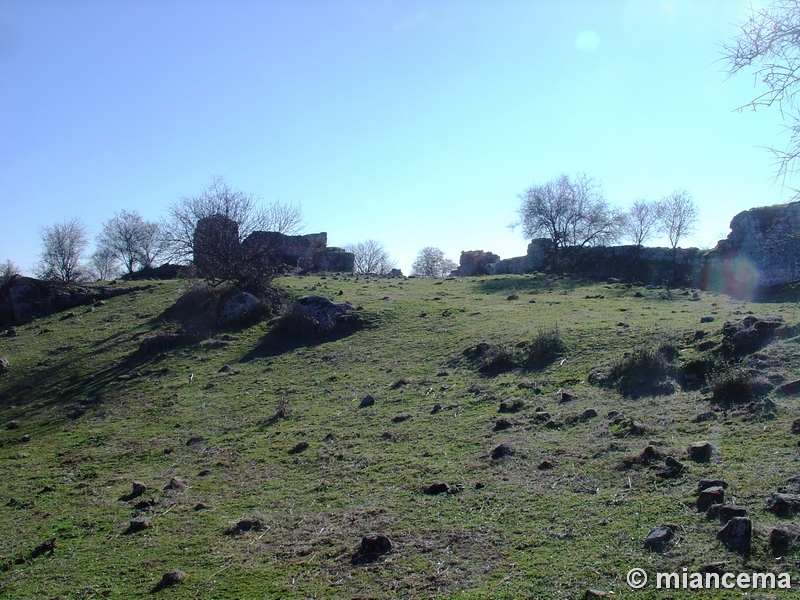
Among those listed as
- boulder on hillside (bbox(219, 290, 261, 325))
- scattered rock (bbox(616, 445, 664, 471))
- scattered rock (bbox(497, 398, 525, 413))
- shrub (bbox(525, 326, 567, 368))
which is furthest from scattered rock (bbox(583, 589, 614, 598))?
boulder on hillside (bbox(219, 290, 261, 325))

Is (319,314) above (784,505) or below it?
above

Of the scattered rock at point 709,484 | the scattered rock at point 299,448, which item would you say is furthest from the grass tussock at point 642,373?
the scattered rock at point 299,448

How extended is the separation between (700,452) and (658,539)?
1.89 meters

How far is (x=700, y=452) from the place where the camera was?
20.4ft

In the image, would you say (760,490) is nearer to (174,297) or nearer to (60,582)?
(60,582)

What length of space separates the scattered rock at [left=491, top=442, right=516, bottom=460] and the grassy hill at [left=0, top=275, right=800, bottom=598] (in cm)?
3

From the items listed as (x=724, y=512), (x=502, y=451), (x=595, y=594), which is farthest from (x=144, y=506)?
(x=724, y=512)

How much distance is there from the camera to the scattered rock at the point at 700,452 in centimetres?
615

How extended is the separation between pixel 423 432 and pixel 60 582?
202 inches

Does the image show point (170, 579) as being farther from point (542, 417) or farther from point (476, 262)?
point (476, 262)

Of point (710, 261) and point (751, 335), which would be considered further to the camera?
point (710, 261)

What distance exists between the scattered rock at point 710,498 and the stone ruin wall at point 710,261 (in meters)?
13.0

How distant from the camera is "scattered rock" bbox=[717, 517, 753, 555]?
4.41 metres

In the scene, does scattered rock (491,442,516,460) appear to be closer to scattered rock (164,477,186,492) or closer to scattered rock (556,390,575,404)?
scattered rock (556,390,575,404)
